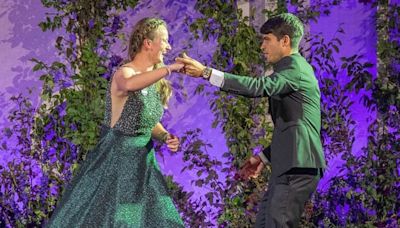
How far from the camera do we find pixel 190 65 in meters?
2.81

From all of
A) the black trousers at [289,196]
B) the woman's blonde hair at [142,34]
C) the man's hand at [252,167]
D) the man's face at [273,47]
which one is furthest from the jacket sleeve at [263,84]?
the woman's blonde hair at [142,34]

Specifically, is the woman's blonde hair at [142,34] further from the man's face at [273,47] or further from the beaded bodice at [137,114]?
the man's face at [273,47]

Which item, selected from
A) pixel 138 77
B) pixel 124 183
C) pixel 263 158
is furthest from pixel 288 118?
pixel 124 183

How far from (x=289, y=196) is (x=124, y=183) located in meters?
0.74

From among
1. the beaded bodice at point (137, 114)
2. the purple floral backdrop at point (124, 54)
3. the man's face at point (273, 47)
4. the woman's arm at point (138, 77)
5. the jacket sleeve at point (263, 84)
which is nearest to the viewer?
the jacket sleeve at point (263, 84)

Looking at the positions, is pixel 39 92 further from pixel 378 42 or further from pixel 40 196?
pixel 378 42

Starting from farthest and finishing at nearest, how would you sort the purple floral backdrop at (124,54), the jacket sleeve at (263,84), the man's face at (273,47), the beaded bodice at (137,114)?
the purple floral backdrop at (124,54) < the beaded bodice at (137,114) < the man's face at (273,47) < the jacket sleeve at (263,84)

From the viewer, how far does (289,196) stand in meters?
2.85

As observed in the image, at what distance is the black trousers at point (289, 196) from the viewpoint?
2838mm

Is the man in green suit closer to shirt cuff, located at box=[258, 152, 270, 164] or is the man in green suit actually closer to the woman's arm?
the woman's arm

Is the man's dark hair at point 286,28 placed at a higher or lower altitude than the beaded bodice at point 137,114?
higher

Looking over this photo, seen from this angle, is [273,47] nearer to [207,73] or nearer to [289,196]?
[207,73]

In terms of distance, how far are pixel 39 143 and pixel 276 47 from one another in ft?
6.99

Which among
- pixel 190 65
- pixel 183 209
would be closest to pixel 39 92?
Result: pixel 183 209
